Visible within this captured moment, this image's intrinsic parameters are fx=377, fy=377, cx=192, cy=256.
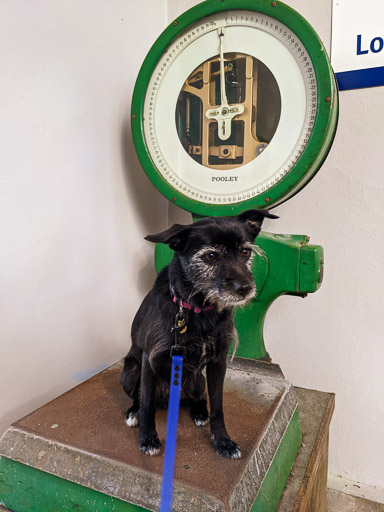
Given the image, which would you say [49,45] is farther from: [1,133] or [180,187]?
[180,187]

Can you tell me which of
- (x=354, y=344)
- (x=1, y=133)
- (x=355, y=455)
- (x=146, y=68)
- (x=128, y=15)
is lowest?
(x=355, y=455)

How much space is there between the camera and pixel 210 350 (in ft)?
1.84

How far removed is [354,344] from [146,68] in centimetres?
84

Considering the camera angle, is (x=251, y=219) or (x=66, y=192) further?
(x=66, y=192)

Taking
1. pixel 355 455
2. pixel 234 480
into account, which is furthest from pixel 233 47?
pixel 355 455

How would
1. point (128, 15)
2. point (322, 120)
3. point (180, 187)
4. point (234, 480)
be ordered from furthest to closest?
point (128, 15) < point (180, 187) < point (322, 120) < point (234, 480)

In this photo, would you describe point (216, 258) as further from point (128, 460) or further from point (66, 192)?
point (66, 192)

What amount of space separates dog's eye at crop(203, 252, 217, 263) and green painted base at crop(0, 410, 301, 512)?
312 millimetres

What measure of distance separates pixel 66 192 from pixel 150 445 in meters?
0.53

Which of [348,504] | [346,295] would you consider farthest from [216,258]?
[348,504]

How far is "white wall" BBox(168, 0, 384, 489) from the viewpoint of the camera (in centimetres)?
92

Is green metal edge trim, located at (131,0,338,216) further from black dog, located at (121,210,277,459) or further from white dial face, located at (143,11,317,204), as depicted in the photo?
black dog, located at (121,210,277,459)

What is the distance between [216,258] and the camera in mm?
546

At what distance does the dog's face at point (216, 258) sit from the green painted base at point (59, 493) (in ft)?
0.86
